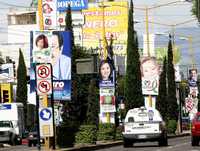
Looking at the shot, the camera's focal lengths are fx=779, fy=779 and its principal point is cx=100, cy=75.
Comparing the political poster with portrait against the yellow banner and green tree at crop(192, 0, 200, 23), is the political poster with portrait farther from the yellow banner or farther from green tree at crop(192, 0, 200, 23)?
the yellow banner

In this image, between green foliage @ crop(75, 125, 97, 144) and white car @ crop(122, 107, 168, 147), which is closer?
white car @ crop(122, 107, 168, 147)

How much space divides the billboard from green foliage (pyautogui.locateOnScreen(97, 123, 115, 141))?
7589 cm

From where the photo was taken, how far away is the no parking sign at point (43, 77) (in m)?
30.4

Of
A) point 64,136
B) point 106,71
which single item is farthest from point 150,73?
point 64,136

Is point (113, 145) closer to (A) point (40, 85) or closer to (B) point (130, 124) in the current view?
(B) point (130, 124)

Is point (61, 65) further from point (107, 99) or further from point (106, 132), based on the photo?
point (106, 132)

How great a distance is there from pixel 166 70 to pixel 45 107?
46.5m

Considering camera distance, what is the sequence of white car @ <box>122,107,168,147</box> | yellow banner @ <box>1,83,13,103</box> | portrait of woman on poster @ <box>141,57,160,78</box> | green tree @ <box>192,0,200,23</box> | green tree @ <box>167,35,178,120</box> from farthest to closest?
yellow banner @ <box>1,83,13,103</box> < green tree @ <box>167,35,178,120</box> < portrait of woman on poster @ <box>141,57,160,78</box> < green tree @ <box>192,0,200,23</box> < white car @ <box>122,107,168,147</box>

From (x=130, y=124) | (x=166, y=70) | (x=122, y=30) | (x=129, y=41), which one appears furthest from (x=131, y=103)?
(x=122, y=30)

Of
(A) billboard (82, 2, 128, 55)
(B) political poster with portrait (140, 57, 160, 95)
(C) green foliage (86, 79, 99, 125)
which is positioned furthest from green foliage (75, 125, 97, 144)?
(A) billboard (82, 2, 128, 55)

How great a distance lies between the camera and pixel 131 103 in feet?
203

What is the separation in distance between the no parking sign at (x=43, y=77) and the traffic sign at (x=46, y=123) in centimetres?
83

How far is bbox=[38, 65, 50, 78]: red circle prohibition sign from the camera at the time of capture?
3036 cm

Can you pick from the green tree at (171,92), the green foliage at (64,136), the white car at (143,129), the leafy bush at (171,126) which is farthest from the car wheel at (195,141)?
the green tree at (171,92)
